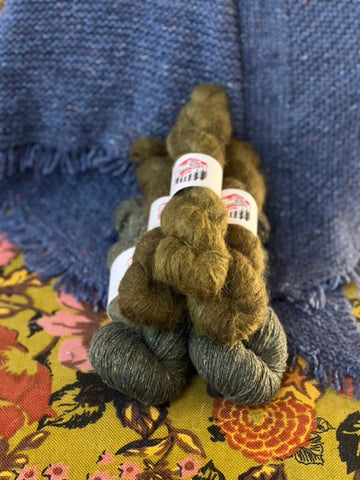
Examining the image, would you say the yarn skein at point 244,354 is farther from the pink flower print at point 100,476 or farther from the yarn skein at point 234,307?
the pink flower print at point 100,476

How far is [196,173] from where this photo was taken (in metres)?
0.80

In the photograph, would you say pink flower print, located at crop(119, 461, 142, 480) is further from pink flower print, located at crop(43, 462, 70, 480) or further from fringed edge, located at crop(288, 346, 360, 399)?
fringed edge, located at crop(288, 346, 360, 399)

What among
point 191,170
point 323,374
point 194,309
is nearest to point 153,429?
point 194,309

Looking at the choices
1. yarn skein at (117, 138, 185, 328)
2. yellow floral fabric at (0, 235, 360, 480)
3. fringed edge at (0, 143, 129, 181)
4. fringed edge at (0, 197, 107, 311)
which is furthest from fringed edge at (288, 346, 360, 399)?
fringed edge at (0, 143, 129, 181)

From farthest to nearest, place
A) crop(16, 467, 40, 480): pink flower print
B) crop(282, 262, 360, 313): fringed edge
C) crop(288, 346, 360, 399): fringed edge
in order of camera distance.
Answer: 1. crop(282, 262, 360, 313): fringed edge
2. crop(288, 346, 360, 399): fringed edge
3. crop(16, 467, 40, 480): pink flower print

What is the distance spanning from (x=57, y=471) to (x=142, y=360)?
0.17 m

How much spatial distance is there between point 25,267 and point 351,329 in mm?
612

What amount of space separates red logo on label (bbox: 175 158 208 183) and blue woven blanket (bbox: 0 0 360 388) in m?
0.22

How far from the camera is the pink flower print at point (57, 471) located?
2.06 feet

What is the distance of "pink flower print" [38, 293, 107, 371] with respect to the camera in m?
0.80

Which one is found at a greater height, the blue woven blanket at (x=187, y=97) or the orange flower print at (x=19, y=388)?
the blue woven blanket at (x=187, y=97)

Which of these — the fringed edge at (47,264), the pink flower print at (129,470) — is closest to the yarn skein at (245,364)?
the pink flower print at (129,470)

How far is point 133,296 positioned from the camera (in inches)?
26.7

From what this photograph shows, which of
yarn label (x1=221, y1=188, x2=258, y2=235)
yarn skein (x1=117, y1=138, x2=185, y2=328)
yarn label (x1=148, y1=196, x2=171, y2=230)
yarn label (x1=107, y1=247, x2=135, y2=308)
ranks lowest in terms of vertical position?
yarn label (x1=107, y1=247, x2=135, y2=308)
